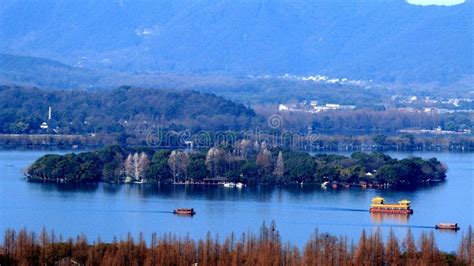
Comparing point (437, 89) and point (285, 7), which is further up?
point (285, 7)

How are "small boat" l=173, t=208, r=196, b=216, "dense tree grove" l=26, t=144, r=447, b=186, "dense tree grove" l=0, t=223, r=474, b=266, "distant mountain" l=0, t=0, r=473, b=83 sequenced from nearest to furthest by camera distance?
1. "dense tree grove" l=0, t=223, r=474, b=266
2. "small boat" l=173, t=208, r=196, b=216
3. "dense tree grove" l=26, t=144, r=447, b=186
4. "distant mountain" l=0, t=0, r=473, b=83

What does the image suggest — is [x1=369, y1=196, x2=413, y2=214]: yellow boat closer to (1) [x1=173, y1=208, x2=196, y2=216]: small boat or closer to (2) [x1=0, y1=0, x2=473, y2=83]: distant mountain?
(1) [x1=173, y1=208, x2=196, y2=216]: small boat

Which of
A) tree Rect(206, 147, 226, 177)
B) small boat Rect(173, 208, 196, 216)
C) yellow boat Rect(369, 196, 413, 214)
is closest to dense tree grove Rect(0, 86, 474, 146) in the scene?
tree Rect(206, 147, 226, 177)

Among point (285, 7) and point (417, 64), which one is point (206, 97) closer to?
point (417, 64)

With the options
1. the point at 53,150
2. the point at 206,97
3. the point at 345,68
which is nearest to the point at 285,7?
the point at 345,68

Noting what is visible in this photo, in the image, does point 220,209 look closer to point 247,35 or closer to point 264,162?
point 264,162

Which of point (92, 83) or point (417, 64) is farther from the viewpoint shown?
point (417, 64)

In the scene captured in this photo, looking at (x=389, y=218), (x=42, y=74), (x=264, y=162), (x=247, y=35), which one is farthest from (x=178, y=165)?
(x=247, y=35)

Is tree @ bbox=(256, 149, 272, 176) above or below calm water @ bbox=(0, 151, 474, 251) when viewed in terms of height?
above
